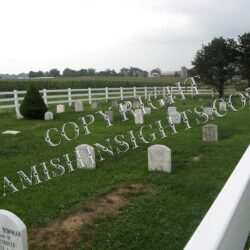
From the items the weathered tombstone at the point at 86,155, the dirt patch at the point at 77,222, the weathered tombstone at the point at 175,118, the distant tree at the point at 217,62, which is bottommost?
the dirt patch at the point at 77,222

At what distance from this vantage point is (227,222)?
1.63 metres

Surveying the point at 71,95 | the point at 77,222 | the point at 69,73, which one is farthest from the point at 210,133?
the point at 69,73

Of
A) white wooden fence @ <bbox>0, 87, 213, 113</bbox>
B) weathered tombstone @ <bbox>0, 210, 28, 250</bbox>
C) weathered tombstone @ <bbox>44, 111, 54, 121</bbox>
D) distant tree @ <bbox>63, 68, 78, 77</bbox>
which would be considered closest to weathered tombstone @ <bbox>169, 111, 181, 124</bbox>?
weathered tombstone @ <bbox>44, 111, 54, 121</bbox>

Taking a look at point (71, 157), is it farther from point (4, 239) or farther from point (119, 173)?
point (4, 239)

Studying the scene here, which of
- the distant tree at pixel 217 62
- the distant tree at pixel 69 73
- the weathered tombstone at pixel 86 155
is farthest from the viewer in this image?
the distant tree at pixel 69 73

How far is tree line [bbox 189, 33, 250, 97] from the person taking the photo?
32719 mm

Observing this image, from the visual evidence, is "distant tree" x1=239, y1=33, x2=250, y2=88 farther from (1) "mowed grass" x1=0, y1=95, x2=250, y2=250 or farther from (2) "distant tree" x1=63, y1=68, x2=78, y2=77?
(2) "distant tree" x1=63, y1=68, x2=78, y2=77

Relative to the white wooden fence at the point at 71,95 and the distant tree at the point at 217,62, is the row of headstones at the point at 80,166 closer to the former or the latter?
the white wooden fence at the point at 71,95

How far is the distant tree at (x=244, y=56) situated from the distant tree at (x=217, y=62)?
0.51 meters

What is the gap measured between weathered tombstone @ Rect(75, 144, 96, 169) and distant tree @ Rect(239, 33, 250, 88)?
26802 millimetres

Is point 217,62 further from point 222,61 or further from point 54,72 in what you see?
point 54,72

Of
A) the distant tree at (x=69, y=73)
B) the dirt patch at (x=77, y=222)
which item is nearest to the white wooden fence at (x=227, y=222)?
the dirt patch at (x=77, y=222)

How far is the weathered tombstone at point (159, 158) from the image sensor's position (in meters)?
8.41

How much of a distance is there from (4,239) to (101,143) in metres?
8.76
